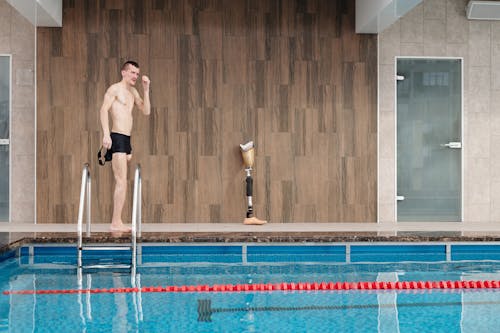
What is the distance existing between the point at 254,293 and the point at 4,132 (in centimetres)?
513

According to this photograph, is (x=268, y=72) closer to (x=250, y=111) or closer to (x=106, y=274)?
(x=250, y=111)

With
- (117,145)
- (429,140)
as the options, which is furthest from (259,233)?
(429,140)

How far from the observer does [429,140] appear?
1006cm

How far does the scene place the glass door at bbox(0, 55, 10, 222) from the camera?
9570mm

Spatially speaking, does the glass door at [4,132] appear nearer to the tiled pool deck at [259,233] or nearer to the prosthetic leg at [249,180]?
the tiled pool deck at [259,233]

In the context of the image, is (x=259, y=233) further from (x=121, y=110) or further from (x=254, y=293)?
(x=254, y=293)

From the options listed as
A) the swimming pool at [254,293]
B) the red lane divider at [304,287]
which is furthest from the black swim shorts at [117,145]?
the red lane divider at [304,287]

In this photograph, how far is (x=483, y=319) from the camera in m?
4.63

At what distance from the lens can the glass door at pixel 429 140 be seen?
10008 mm

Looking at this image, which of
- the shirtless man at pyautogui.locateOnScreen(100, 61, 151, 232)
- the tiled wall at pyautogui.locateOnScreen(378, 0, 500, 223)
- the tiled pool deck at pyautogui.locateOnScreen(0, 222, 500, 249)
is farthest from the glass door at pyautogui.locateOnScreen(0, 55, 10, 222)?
the tiled wall at pyautogui.locateOnScreen(378, 0, 500, 223)

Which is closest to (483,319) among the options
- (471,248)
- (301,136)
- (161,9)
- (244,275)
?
(244,275)

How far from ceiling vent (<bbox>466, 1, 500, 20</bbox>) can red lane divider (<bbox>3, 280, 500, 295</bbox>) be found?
4.82m

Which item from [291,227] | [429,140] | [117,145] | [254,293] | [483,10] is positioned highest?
[483,10]

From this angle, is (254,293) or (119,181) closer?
(254,293)
